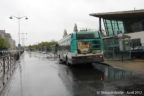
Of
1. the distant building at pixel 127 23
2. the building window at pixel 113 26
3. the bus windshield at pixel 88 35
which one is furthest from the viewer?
the building window at pixel 113 26

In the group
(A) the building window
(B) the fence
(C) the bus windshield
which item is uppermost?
(A) the building window

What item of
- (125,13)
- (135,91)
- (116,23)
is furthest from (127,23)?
(135,91)

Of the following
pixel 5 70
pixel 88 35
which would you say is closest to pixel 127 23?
pixel 88 35

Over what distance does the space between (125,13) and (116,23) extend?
9135 millimetres

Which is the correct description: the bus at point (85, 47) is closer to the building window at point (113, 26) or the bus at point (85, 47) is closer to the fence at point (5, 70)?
the fence at point (5, 70)

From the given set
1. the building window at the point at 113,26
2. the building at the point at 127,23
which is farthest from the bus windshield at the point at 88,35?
Result: the building window at the point at 113,26

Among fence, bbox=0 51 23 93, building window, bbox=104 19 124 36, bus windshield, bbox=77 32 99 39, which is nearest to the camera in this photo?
fence, bbox=0 51 23 93

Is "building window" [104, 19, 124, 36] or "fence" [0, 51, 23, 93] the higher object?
"building window" [104, 19, 124, 36]

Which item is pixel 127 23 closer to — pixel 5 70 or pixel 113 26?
pixel 113 26

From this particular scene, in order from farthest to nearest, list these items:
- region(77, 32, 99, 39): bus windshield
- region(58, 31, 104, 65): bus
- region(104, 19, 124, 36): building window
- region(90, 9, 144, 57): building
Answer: region(104, 19, 124, 36): building window, region(90, 9, 144, 57): building, region(77, 32, 99, 39): bus windshield, region(58, 31, 104, 65): bus

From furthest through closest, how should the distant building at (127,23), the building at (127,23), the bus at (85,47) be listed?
the distant building at (127,23), the building at (127,23), the bus at (85,47)

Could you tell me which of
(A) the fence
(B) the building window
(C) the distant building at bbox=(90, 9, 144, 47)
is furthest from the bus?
(B) the building window

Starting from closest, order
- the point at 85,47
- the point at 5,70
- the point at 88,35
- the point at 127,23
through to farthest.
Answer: the point at 5,70, the point at 85,47, the point at 88,35, the point at 127,23

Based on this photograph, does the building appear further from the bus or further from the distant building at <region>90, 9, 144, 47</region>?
the bus
